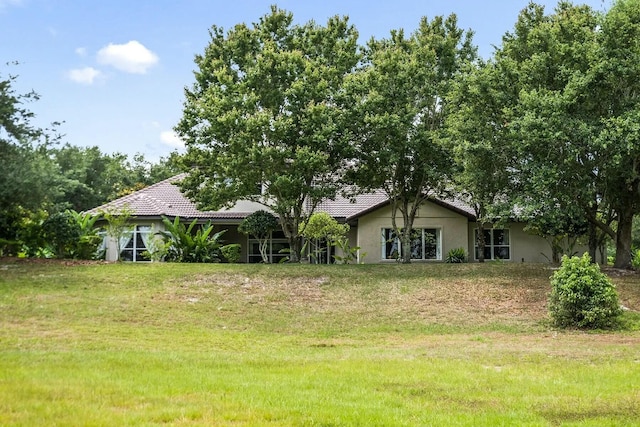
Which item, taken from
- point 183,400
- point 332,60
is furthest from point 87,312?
point 332,60

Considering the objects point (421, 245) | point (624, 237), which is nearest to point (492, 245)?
point (421, 245)

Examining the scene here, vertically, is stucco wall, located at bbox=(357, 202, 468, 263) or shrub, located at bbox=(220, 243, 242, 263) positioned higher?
stucco wall, located at bbox=(357, 202, 468, 263)

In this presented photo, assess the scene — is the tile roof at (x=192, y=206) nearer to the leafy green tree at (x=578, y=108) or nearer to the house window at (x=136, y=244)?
the house window at (x=136, y=244)

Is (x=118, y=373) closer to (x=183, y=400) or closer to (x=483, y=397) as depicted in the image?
(x=183, y=400)

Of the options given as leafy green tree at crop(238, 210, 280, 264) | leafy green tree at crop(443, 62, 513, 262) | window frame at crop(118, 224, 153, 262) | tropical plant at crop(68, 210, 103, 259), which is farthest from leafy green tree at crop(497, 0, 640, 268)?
window frame at crop(118, 224, 153, 262)

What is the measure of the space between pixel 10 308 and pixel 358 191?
579 inches

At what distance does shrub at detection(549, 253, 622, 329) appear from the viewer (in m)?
14.8

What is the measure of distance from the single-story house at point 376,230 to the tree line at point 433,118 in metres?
Answer: 2.15

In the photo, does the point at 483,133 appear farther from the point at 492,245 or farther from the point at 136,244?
the point at 136,244

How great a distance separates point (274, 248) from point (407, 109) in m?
11.6

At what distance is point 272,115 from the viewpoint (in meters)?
23.4

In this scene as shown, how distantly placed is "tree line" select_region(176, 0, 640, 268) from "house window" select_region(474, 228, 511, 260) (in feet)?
10.2

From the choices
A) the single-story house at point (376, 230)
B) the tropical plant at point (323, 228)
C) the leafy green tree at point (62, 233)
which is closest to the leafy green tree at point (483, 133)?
the tropical plant at point (323, 228)

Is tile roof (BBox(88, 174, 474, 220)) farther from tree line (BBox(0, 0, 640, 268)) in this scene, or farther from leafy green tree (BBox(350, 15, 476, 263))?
leafy green tree (BBox(350, 15, 476, 263))
